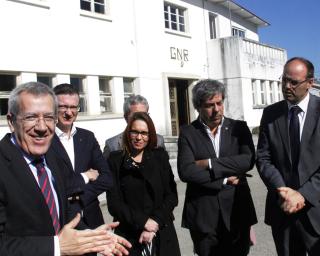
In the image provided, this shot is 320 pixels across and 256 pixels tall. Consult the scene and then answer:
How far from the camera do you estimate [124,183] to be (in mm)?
3699

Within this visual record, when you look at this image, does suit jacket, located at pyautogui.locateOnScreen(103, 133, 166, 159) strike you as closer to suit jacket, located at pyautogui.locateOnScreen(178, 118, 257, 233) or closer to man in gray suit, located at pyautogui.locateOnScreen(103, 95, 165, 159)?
man in gray suit, located at pyautogui.locateOnScreen(103, 95, 165, 159)

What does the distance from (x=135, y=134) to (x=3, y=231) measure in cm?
183

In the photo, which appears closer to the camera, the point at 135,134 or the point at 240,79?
the point at 135,134

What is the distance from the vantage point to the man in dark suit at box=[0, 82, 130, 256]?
2125 mm

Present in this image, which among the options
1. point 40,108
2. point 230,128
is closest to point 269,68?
point 230,128

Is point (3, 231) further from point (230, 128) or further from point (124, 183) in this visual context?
point (230, 128)

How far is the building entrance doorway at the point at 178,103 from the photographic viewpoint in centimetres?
1873

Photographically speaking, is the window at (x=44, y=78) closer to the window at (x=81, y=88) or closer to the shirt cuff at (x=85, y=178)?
the window at (x=81, y=88)

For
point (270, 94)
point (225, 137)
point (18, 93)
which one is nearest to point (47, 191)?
point (18, 93)

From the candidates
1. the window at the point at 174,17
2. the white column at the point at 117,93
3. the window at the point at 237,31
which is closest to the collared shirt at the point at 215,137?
the white column at the point at 117,93

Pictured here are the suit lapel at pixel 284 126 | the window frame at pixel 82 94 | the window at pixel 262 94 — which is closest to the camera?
the suit lapel at pixel 284 126

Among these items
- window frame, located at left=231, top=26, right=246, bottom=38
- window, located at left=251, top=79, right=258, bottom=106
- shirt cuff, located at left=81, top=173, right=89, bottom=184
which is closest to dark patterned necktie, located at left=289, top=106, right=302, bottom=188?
shirt cuff, located at left=81, top=173, right=89, bottom=184

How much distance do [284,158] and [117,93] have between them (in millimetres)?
11634

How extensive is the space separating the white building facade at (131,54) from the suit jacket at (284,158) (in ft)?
28.3
